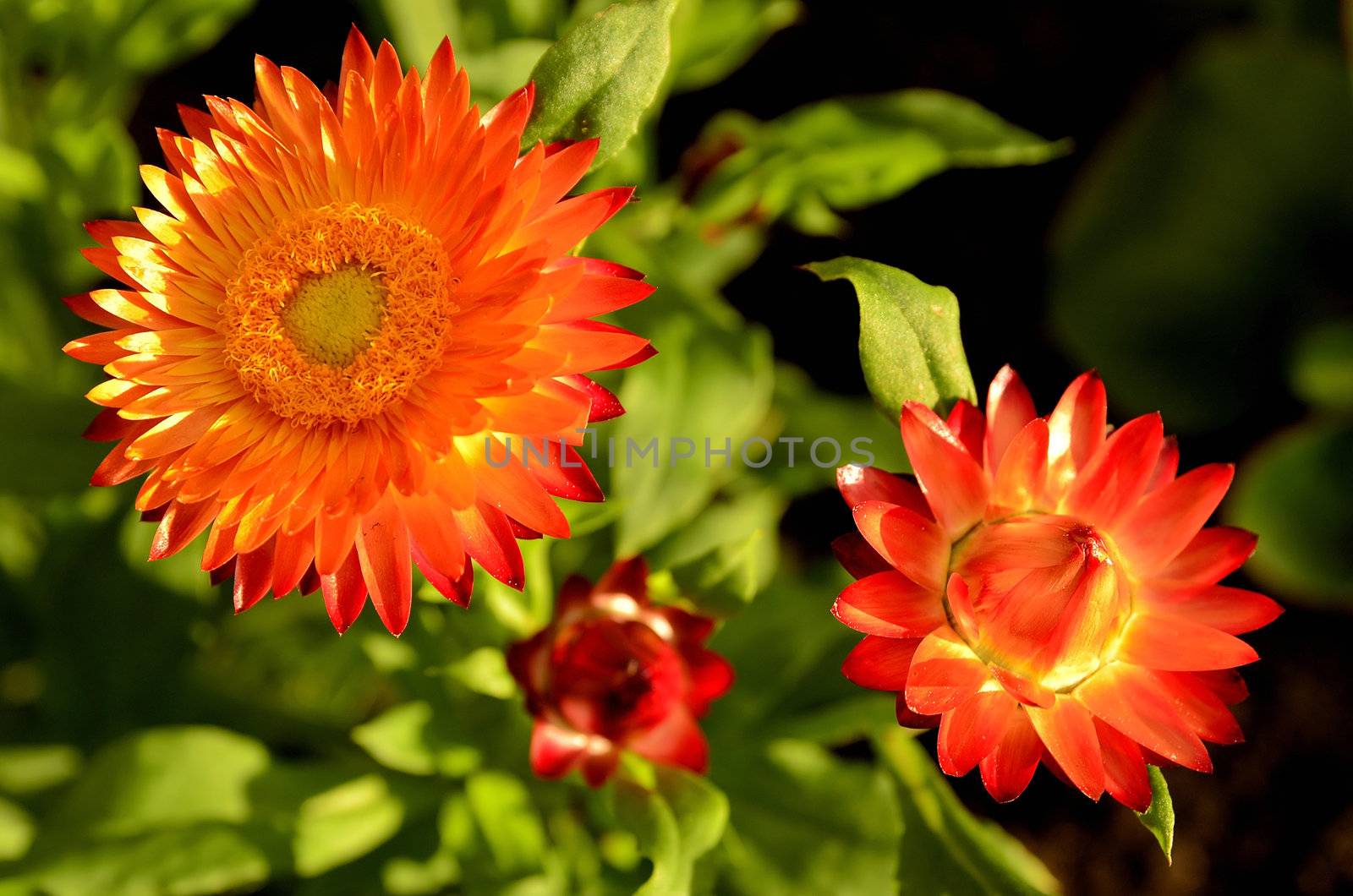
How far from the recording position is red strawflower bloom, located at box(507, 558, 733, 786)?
3.86ft

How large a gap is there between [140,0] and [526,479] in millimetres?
1289

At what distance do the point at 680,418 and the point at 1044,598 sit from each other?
734 millimetres

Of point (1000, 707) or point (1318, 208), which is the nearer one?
point (1000, 707)

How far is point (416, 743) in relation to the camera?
142 cm

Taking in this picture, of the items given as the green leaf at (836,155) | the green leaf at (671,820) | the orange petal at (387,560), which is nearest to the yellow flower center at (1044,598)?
the green leaf at (671,820)

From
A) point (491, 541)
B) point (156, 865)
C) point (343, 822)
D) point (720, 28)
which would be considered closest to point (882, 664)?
point (491, 541)

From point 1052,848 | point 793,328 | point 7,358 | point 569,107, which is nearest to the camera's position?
point 569,107

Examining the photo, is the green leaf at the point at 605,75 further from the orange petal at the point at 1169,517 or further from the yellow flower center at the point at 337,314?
the orange petal at the point at 1169,517

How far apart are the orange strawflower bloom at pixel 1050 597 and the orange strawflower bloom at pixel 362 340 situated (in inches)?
11.8

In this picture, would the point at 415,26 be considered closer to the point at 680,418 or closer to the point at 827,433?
the point at 680,418

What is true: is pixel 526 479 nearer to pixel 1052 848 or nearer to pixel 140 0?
pixel 140 0

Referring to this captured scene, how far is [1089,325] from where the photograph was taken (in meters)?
2.28

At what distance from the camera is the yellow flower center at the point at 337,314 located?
119cm

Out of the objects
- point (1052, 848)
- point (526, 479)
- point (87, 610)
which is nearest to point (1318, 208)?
point (1052, 848)
